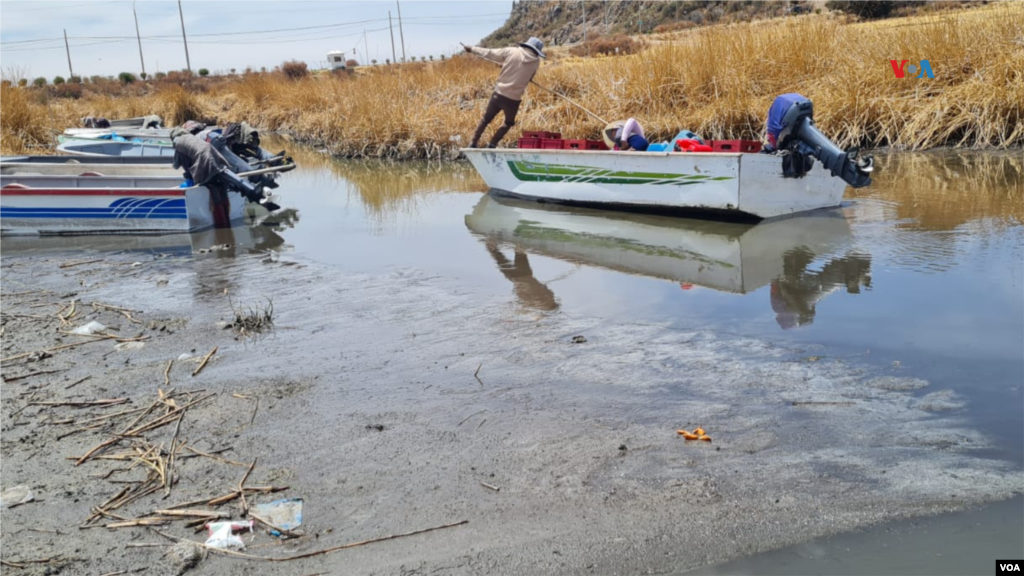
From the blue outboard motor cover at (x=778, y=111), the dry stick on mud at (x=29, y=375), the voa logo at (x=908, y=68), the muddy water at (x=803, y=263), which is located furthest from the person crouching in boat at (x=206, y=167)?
the voa logo at (x=908, y=68)

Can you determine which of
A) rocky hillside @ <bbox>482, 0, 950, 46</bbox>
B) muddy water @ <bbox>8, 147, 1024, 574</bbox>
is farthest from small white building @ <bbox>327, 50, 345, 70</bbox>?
muddy water @ <bbox>8, 147, 1024, 574</bbox>

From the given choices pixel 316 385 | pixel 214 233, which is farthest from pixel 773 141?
pixel 214 233

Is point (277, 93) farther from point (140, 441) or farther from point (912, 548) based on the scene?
point (912, 548)

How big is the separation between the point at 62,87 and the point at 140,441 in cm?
5574

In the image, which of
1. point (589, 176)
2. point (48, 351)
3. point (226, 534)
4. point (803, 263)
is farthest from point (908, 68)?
point (226, 534)

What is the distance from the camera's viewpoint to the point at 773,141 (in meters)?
8.84

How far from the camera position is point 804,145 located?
865 centimetres

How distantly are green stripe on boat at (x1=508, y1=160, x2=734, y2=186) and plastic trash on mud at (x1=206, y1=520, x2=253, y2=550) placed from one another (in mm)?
6766

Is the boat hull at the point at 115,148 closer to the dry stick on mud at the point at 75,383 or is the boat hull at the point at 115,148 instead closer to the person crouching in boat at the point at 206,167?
the person crouching in boat at the point at 206,167

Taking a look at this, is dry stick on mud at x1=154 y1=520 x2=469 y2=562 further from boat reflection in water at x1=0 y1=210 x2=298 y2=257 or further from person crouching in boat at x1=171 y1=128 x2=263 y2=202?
person crouching in boat at x1=171 y1=128 x2=263 y2=202

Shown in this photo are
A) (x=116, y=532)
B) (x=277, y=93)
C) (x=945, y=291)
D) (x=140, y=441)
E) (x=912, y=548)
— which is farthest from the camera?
(x=277, y=93)

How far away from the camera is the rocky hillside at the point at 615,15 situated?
5333cm

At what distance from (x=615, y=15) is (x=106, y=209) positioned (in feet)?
247

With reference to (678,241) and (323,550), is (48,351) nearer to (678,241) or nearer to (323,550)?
(323,550)
